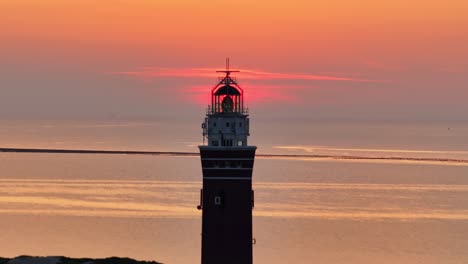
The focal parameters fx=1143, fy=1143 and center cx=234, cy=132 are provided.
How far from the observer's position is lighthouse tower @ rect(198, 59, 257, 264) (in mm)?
38312

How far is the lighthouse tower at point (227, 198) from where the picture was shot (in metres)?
38.3

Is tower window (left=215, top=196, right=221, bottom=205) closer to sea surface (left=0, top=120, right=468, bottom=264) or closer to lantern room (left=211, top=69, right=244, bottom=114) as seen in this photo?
lantern room (left=211, top=69, right=244, bottom=114)

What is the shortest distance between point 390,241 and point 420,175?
7877 centimetres

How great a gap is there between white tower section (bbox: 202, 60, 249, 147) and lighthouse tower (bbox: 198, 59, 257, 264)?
34 mm

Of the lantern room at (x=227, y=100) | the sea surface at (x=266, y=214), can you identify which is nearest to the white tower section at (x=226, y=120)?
the lantern room at (x=227, y=100)

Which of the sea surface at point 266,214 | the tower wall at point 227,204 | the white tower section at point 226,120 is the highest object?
the sea surface at point 266,214

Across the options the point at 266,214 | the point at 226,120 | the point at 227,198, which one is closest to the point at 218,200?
the point at 227,198

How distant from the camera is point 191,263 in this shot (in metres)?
71.1

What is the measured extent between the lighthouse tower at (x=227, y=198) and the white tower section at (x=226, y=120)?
1.3 inches

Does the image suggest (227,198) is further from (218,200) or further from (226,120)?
(226,120)

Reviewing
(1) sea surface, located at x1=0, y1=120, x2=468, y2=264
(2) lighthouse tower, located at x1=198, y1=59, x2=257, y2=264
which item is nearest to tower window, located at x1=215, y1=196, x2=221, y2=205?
(2) lighthouse tower, located at x1=198, y1=59, x2=257, y2=264

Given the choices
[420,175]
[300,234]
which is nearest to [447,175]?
[420,175]

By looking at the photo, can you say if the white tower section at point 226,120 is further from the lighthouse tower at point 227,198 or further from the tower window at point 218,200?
the tower window at point 218,200

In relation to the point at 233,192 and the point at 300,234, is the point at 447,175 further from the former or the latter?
the point at 233,192
